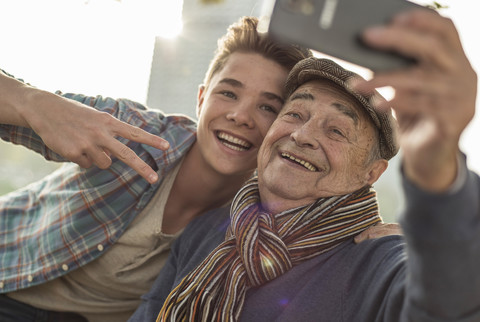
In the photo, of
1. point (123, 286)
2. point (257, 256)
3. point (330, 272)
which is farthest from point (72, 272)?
point (330, 272)

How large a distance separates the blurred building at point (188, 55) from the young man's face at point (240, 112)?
1007mm

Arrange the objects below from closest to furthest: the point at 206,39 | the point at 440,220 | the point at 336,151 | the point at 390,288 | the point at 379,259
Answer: the point at 440,220 → the point at 390,288 → the point at 379,259 → the point at 336,151 → the point at 206,39

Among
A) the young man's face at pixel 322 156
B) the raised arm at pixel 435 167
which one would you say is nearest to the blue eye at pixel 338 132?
the young man's face at pixel 322 156

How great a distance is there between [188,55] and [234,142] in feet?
4.58

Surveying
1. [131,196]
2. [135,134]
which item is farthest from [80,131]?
[131,196]

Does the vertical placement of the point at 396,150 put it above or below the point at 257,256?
above

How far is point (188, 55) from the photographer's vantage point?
325 cm

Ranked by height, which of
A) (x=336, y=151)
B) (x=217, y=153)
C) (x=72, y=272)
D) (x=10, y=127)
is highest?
(x=336, y=151)

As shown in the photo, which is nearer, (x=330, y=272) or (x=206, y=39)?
(x=330, y=272)

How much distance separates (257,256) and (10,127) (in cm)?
134

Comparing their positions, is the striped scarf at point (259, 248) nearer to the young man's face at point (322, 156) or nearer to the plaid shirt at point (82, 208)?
the young man's face at point (322, 156)

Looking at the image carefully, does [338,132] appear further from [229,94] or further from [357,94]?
[229,94]

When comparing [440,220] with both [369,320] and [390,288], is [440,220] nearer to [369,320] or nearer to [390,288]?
[390,288]

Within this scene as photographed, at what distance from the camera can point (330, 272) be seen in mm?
1407
